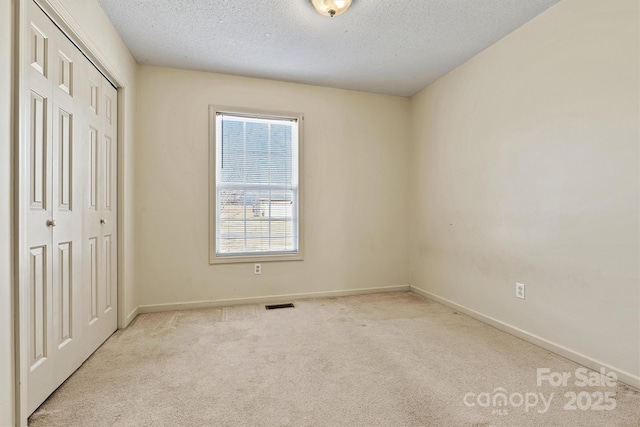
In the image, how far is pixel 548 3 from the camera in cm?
218

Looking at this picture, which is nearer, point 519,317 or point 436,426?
point 436,426

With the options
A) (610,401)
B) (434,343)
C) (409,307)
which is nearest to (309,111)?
(409,307)

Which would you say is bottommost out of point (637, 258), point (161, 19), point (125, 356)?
point (125, 356)

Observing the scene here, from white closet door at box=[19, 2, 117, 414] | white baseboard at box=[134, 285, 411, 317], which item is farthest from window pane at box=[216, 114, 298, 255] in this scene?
white closet door at box=[19, 2, 117, 414]

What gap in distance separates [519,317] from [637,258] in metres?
0.95

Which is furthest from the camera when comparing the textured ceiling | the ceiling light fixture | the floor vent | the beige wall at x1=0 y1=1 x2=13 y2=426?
the floor vent

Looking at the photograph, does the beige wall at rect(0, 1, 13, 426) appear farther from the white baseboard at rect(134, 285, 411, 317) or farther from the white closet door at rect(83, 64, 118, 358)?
the white baseboard at rect(134, 285, 411, 317)

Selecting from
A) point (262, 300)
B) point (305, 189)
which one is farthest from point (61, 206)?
point (305, 189)

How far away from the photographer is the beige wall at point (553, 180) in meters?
1.85

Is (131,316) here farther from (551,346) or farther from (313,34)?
(551,346)

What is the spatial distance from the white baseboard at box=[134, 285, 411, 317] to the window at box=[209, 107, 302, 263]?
17.2 inches

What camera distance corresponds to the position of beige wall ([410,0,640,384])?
185cm

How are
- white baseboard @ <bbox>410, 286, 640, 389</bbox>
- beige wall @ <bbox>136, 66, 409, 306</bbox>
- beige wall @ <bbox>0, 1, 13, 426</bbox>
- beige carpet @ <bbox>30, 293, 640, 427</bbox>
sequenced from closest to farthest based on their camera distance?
beige wall @ <bbox>0, 1, 13, 426</bbox>
beige carpet @ <bbox>30, 293, 640, 427</bbox>
white baseboard @ <bbox>410, 286, 640, 389</bbox>
beige wall @ <bbox>136, 66, 409, 306</bbox>

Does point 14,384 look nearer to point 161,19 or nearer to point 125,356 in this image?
point 125,356
